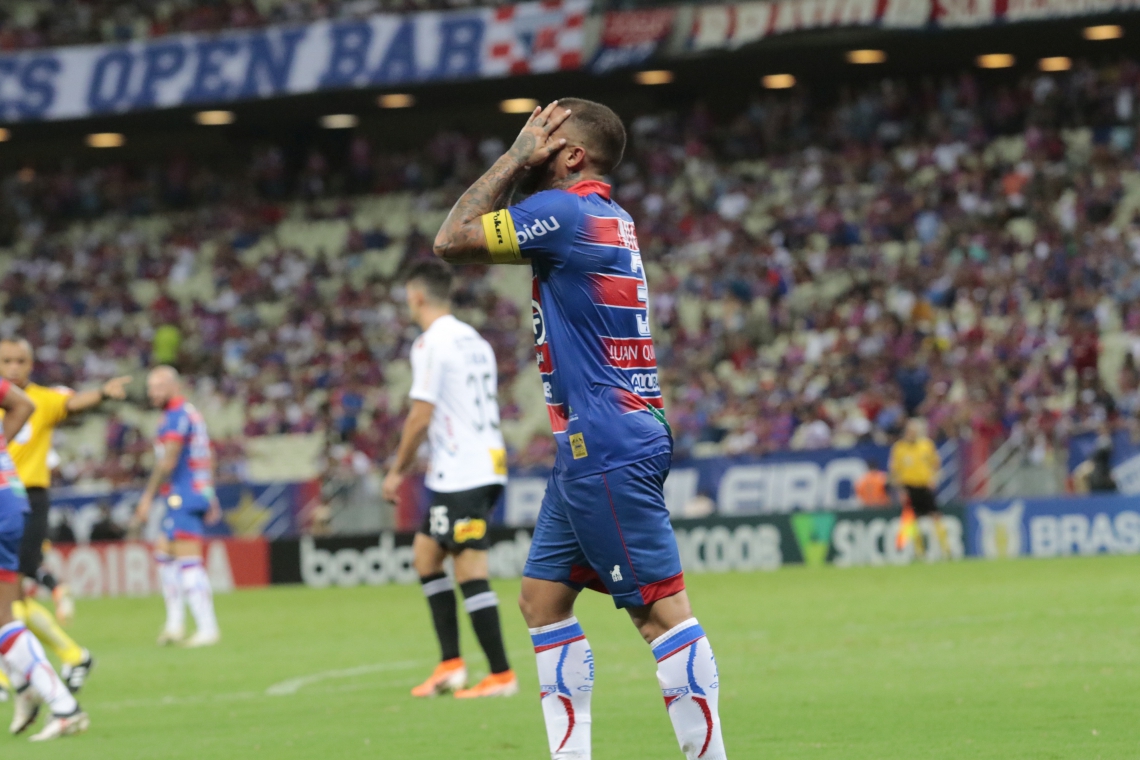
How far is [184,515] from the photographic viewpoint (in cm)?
1555

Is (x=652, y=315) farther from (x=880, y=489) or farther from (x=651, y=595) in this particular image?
(x=651, y=595)

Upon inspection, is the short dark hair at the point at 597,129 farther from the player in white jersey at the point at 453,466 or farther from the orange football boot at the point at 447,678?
the orange football boot at the point at 447,678

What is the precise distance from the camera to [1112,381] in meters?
26.6

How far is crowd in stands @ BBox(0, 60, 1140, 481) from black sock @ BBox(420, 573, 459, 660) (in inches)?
595

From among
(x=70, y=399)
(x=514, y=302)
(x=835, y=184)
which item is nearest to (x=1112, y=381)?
(x=835, y=184)

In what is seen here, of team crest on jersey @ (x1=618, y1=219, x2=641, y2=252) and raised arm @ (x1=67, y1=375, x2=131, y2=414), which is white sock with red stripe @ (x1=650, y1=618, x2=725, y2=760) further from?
raised arm @ (x1=67, y1=375, x2=131, y2=414)

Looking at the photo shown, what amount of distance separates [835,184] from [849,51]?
111 inches

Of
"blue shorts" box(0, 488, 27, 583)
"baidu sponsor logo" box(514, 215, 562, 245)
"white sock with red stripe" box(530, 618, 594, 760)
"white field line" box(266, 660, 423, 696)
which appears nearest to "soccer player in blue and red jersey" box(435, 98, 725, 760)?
"baidu sponsor logo" box(514, 215, 562, 245)

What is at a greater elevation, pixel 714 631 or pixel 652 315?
pixel 652 315

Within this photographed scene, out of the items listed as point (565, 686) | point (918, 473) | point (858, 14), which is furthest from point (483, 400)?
point (858, 14)

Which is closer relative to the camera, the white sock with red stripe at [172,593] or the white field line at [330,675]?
the white field line at [330,675]

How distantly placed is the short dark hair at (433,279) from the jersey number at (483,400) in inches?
22.0

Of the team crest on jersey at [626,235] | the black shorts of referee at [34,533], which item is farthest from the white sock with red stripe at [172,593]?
the team crest on jersey at [626,235]

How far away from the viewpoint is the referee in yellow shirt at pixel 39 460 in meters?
10.2
